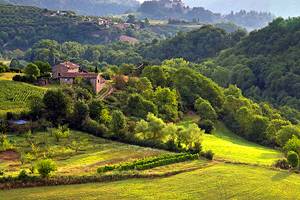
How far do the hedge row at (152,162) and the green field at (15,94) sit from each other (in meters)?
18.5

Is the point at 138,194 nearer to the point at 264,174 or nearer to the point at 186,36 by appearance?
the point at 264,174

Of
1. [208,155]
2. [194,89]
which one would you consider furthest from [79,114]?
[194,89]

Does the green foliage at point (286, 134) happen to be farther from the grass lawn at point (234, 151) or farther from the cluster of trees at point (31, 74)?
the cluster of trees at point (31, 74)

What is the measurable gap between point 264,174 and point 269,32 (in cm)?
10295

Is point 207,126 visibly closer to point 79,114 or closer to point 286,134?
point 286,134

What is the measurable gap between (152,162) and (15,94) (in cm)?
2634

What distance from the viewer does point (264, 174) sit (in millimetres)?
45844

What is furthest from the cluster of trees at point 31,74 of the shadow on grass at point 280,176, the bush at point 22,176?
the shadow on grass at point 280,176

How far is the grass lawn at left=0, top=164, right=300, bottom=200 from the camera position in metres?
37.1

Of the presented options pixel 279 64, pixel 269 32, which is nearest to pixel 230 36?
pixel 269 32

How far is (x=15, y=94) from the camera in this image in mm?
63281

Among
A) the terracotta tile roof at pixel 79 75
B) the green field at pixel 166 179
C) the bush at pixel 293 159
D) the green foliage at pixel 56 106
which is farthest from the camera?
the terracotta tile roof at pixel 79 75

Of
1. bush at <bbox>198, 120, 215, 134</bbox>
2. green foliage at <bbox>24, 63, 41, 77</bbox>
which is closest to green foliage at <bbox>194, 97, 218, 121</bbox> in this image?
bush at <bbox>198, 120, 215, 134</bbox>

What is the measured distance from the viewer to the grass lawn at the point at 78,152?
140 feet
